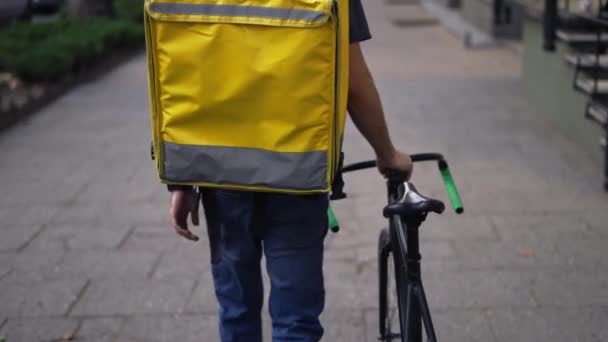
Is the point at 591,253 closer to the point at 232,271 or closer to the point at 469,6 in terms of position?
the point at 232,271

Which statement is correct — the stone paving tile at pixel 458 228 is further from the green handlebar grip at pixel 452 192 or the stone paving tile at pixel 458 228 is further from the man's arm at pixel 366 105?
the man's arm at pixel 366 105

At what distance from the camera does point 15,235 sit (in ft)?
18.1

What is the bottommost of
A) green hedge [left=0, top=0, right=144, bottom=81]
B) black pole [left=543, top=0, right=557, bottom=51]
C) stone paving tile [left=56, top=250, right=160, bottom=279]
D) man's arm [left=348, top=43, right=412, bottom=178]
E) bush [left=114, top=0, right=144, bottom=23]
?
bush [left=114, top=0, right=144, bottom=23]

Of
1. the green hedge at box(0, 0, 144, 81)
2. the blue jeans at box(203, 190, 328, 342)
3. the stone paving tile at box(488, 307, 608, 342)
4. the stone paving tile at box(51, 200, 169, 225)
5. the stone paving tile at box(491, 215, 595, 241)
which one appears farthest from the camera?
the green hedge at box(0, 0, 144, 81)

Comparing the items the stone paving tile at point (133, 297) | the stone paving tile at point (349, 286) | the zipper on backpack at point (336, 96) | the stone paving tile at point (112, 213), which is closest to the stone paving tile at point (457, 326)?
the stone paving tile at point (349, 286)

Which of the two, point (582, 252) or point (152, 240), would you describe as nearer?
point (582, 252)

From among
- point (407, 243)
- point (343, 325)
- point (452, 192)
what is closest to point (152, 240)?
point (343, 325)

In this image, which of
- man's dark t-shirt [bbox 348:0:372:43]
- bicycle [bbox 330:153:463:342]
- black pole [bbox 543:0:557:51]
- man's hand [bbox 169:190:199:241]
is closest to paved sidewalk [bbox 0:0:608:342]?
black pole [bbox 543:0:557:51]

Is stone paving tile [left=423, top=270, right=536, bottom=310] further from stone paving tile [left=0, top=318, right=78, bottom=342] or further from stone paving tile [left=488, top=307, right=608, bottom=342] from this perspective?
stone paving tile [left=0, top=318, right=78, bottom=342]

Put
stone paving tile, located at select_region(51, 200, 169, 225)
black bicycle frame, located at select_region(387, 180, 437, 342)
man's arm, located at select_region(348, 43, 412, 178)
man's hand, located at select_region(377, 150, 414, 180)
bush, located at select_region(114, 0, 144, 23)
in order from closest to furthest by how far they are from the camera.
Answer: black bicycle frame, located at select_region(387, 180, 437, 342) < man's arm, located at select_region(348, 43, 412, 178) < man's hand, located at select_region(377, 150, 414, 180) < stone paving tile, located at select_region(51, 200, 169, 225) < bush, located at select_region(114, 0, 144, 23)

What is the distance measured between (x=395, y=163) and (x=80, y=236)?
312cm

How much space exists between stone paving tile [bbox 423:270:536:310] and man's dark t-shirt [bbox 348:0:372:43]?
6.70ft

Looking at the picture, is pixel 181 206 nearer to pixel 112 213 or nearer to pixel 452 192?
pixel 452 192

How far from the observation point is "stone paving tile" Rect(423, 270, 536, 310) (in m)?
4.29
